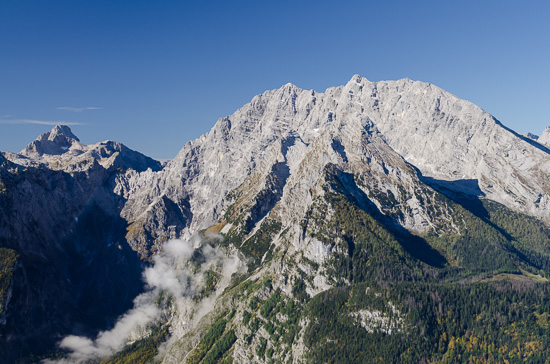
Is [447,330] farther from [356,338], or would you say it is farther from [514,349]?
[356,338]

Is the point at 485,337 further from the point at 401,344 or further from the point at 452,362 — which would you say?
the point at 401,344

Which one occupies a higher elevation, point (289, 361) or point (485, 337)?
point (485, 337)

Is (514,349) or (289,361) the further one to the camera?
(289,361)

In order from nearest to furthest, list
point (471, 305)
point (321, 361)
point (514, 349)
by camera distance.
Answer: point (514, 349), point (321, 361), point (471, 305)

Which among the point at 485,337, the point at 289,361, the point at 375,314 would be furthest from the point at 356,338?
the point at 485,337

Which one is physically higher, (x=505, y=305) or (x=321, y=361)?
(x=505, y=305)

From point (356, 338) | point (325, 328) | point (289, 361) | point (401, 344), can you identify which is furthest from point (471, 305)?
point (289, 361)

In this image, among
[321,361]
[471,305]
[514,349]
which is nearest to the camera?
[514,349]

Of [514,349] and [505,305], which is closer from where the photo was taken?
[514,349]

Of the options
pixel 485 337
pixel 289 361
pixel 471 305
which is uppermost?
pixel 471 305
